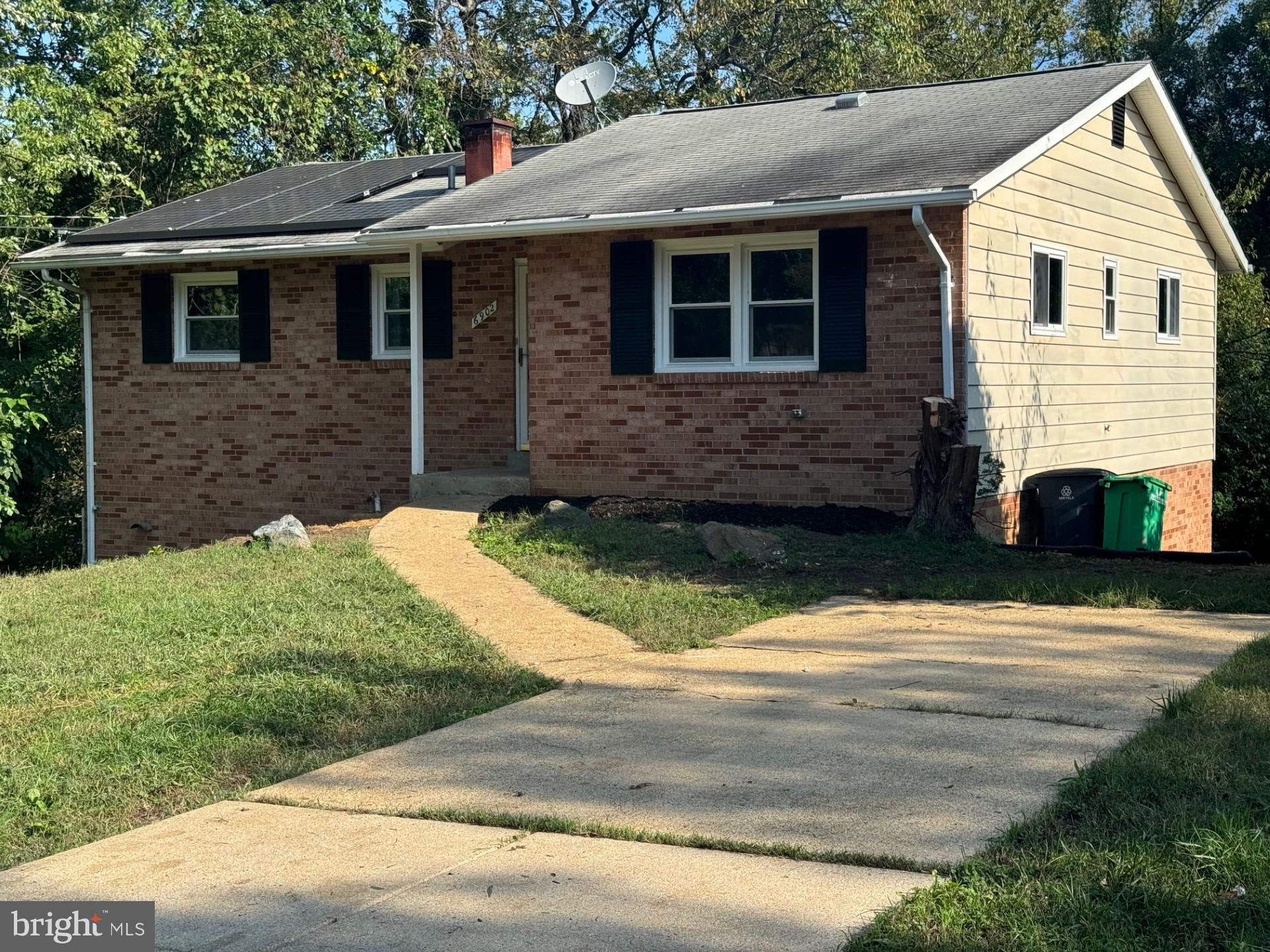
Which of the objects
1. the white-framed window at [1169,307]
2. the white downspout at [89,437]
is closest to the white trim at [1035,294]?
the white-framed window at [1169,307]

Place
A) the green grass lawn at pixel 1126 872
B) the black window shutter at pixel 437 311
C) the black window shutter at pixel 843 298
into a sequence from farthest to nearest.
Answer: the black window shutter at pixel 437 311
the black window shutter at pixel 843 298
the green grass lawn at pixel 1126 872

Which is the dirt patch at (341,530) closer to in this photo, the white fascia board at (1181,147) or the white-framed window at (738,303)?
the white-framed window at (738,303)

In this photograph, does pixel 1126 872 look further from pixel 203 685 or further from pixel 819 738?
pixel 203 685

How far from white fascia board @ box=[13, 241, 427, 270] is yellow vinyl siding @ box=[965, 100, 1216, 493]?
20.6 ft

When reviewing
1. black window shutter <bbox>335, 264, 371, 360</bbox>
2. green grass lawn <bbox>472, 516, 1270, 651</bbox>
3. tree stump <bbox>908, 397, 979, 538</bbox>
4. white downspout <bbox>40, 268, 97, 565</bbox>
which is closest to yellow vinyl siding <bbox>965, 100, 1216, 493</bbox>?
tree stump <bbox>908, 397, 979, 538</bbox>

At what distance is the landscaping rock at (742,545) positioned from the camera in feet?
36.8

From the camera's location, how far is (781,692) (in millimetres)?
7066

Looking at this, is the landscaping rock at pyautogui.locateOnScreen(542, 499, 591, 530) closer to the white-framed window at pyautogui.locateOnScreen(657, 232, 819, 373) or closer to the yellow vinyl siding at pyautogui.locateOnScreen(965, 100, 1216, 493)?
the white-framed window at pyautogui.locateOnScreen(657, 232, 819, 373)

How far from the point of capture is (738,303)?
13.8 metres

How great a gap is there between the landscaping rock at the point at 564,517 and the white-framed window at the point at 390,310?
4.28 metres

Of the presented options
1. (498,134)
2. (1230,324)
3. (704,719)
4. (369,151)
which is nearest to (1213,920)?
(704,719)

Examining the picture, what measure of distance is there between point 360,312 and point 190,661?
9.43 m

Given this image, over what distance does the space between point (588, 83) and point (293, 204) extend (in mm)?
4300

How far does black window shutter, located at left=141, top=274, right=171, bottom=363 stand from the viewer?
17547mm
